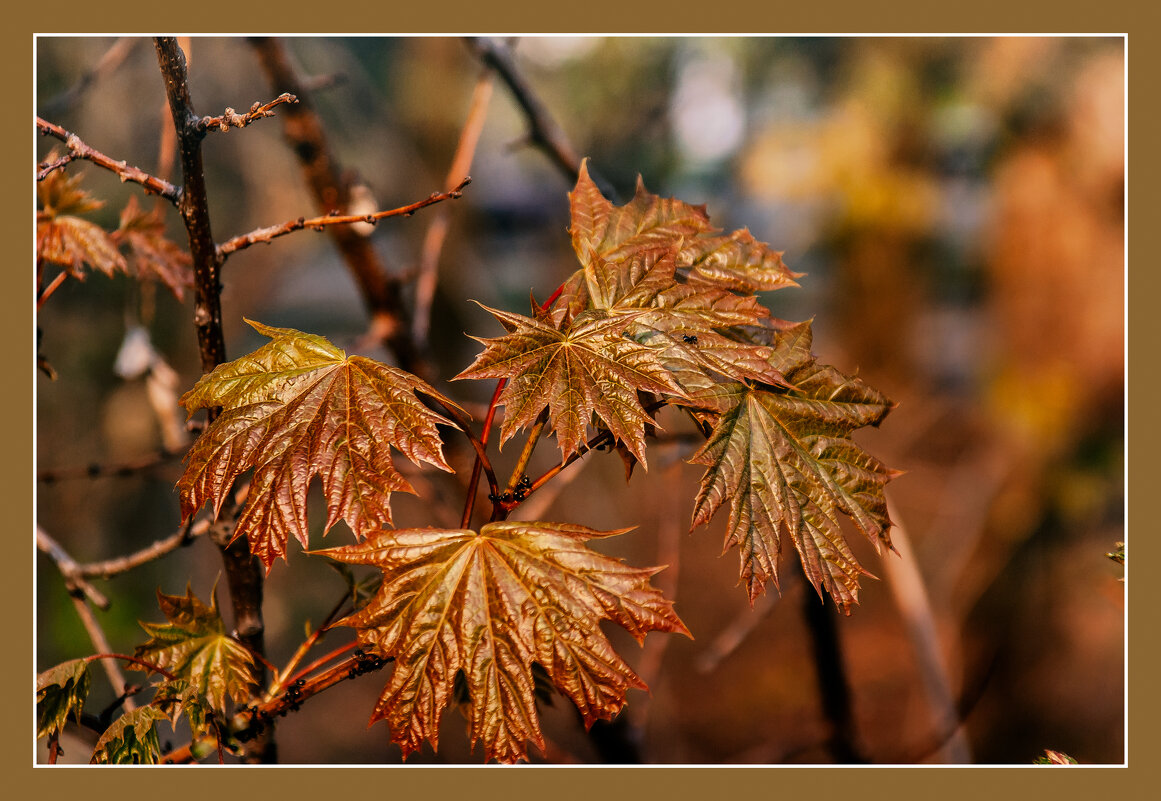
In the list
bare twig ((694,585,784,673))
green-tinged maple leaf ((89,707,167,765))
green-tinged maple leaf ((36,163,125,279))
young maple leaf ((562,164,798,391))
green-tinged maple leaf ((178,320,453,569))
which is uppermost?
green-tinged maple leaf ((36,163,125,279))

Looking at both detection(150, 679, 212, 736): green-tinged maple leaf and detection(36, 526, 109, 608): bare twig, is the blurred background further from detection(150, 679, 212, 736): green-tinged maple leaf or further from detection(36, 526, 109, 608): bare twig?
detection(150, 679, 212, 736): green-tinged maple leaf

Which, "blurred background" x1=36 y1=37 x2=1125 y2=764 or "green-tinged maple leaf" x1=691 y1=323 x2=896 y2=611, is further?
"blurred background" x1=36 y1=37 x2=1125 y2=764

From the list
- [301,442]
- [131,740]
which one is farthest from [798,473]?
[131,740]

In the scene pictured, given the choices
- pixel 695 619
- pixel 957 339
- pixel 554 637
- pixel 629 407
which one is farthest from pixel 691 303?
pixel 957 339

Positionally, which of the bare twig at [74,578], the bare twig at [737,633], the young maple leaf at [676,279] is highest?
the young maple leaf at [676,279]

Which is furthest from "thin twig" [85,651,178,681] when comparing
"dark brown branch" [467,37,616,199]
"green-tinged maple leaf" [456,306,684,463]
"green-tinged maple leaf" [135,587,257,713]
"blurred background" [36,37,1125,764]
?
"blurred background" [36,37,1125,764]

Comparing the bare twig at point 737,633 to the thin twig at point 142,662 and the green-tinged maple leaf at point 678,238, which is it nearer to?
the green-tinged maple leaf at point 678,238

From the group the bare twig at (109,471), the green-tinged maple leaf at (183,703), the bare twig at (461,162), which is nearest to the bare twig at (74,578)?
the bare twig at (109,471)
